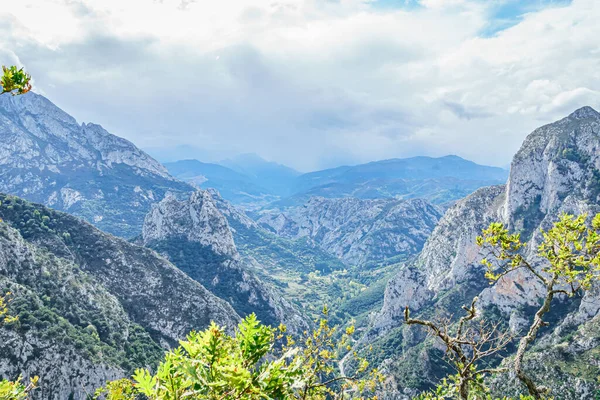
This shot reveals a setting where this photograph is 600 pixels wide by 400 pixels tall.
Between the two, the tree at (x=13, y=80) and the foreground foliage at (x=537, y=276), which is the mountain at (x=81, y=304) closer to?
the tree at (x=13, y=80)

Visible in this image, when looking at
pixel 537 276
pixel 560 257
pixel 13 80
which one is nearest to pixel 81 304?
pixel 13 80

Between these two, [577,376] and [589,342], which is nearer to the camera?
[577,376]

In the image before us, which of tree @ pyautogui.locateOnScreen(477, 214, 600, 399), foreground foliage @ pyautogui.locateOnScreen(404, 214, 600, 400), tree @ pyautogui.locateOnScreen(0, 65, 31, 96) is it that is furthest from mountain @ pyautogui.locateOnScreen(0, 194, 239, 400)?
tree @ pyautogui.locateOnScreen(477, 214, 600, 399)

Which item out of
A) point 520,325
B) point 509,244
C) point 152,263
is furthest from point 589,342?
point 152,263

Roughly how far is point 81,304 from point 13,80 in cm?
10572

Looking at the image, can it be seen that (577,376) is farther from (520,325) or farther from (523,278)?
(523,278)

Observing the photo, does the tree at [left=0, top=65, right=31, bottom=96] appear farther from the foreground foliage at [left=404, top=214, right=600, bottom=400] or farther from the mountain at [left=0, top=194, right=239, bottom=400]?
the mountain at [left=0, top=194, right=239, bottom=400]

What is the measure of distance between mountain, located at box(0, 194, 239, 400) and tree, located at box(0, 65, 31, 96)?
3067cm

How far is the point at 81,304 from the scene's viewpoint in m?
98.7

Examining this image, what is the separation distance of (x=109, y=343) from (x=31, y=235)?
210 ft

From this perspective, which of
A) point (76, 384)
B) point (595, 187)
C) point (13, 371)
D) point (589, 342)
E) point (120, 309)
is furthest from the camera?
point (595, 187)

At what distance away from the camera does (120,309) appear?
112562mm

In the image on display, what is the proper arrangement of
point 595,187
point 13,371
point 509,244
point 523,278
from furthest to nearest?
point 595,187 < point 523,278 < point 13,371 < point 509,244

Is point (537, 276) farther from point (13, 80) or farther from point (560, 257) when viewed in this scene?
point (13, 80)
